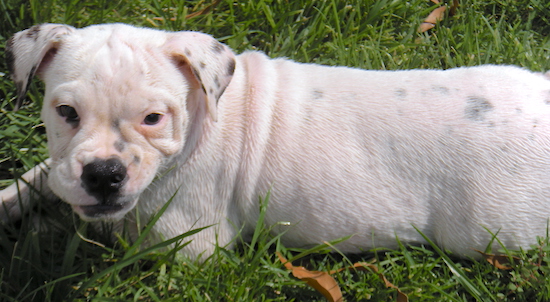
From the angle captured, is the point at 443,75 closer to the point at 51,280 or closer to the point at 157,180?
the point at 157,180

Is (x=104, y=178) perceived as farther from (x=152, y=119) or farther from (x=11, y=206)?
(x=11, y=206)

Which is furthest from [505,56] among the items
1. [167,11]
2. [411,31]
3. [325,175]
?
[167,11]

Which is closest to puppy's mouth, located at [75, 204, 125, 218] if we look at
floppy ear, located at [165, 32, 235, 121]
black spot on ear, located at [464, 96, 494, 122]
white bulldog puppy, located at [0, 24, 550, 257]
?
white bulldog puppy, located at [0, 24, 550, 257]

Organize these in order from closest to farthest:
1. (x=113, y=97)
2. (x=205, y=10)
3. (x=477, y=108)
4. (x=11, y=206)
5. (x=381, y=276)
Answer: (x=113, y=97)
(x=477, y=108)
(x=381, y=276)
(x=11, y=206)
(x=205, y=10)

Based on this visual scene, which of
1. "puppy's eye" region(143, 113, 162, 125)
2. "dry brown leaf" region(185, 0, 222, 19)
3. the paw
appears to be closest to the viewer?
"puppy's eye" region(143, 113, 162, 125)

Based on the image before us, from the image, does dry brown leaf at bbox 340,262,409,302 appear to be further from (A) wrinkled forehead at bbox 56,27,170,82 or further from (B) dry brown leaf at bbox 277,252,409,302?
(A) wrinkled forehead at bbox 56,27,170,82

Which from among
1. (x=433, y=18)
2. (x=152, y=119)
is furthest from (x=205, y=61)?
(x=433, y=18)

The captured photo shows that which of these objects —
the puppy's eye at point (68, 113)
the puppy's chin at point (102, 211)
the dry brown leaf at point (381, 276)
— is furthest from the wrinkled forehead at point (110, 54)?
the dry brown leaf at point (381, 276)
